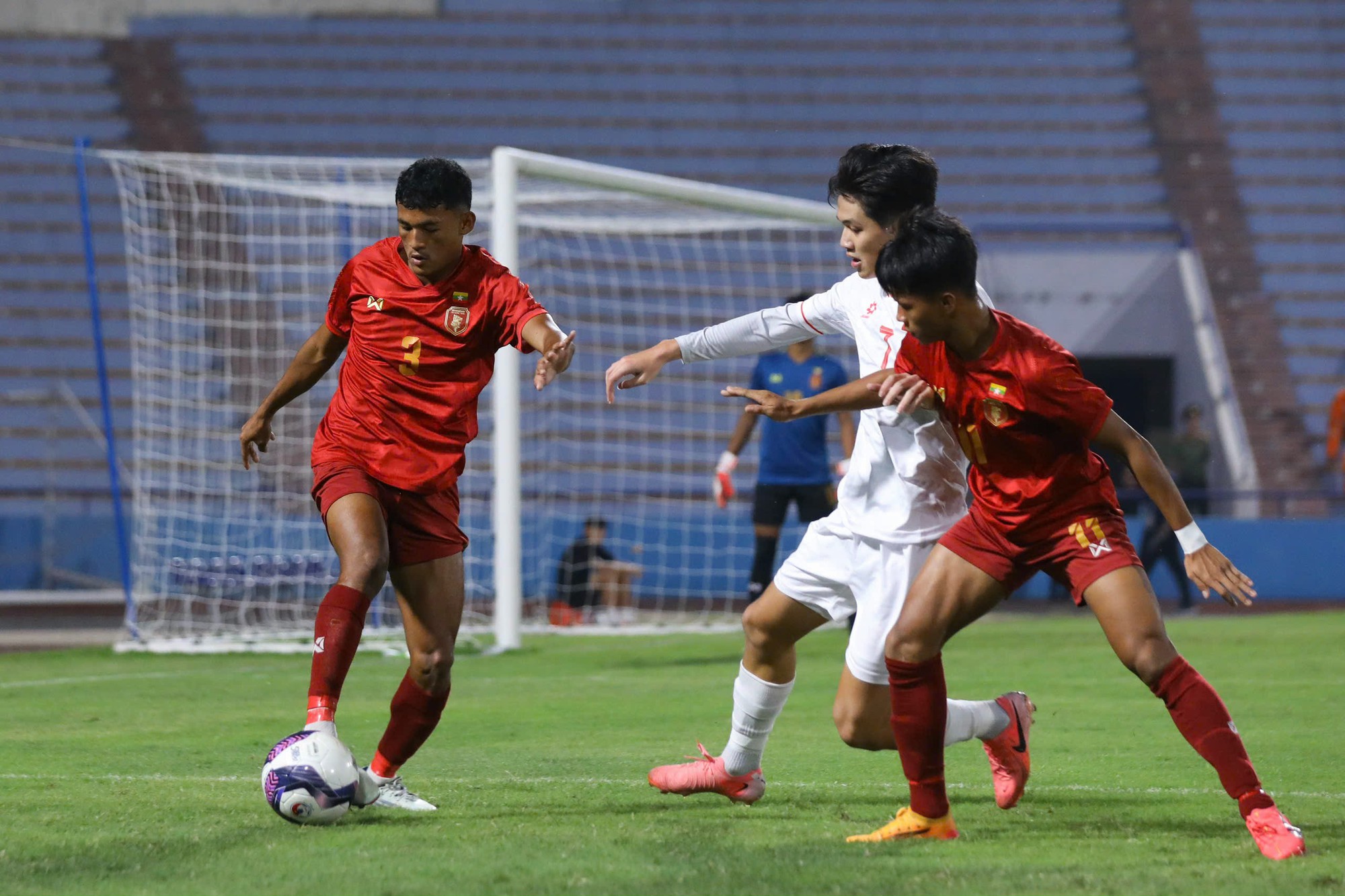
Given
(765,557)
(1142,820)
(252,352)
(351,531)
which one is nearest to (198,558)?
(252,352)

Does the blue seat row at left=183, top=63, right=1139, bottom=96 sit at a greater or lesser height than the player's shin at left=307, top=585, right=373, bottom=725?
greater

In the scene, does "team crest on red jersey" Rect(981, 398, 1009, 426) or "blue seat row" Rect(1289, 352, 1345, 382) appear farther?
"blue seat row" Rect(1289, 352, 1345, 382)

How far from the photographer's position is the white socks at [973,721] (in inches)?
168

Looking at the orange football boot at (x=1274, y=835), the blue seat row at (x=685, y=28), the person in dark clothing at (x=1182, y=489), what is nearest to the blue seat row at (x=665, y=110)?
the blue seat row at (x=685, y=28)

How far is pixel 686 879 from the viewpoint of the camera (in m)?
3.33

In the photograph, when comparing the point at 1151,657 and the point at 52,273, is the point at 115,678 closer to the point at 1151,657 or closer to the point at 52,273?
the point at 1151,657

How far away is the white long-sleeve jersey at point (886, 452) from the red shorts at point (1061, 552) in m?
0.32

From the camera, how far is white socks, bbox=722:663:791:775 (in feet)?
14.4

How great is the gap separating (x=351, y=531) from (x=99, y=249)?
15.7 m

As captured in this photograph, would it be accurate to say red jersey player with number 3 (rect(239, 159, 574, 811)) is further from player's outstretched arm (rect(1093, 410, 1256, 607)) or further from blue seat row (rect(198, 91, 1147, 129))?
blue seat row (rect(198, 91, 1147, 129))

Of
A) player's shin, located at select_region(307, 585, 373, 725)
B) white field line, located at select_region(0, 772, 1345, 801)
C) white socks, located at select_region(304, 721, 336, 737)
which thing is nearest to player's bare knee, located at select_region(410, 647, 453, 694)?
player's shin, located at select_region(307, 585, 373, 725)

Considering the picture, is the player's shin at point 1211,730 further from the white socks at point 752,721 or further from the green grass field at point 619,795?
the white socks at point 752,721

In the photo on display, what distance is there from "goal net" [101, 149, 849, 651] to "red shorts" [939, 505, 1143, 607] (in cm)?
584

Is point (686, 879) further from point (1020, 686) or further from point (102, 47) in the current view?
point (102, 47)
